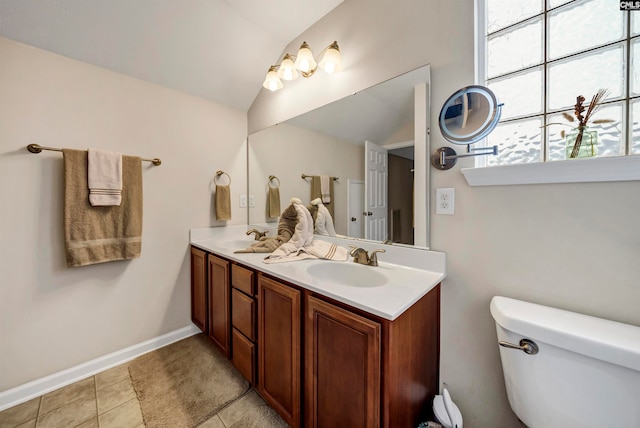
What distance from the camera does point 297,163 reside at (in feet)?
6.10

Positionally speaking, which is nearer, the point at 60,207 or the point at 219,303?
the point at 60,207

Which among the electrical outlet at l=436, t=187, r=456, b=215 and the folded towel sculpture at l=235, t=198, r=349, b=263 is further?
the folded towel sculpture at l=235, t=198, r=349, b=263

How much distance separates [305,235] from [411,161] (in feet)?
2.59

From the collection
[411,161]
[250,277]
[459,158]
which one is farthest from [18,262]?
[459,158]

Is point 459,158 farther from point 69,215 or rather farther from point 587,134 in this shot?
point 69,215

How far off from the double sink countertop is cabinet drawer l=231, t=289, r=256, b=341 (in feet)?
0.67

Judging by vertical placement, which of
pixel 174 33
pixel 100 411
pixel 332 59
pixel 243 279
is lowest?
pixel 100 411

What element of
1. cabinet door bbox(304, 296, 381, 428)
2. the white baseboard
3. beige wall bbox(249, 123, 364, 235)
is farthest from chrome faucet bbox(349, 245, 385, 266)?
the white baseboard

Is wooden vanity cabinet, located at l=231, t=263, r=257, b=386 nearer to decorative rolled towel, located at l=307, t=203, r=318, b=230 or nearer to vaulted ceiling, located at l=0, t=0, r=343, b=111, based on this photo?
decorative rolled towel, located at l=307, t=203, r=318, b=230

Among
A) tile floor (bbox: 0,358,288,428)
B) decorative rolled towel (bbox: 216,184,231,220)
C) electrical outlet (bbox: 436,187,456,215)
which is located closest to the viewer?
electrical outlet (bbox: 436,187,456,215)

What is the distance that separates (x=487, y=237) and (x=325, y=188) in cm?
97

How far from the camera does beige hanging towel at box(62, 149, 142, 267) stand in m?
1.38

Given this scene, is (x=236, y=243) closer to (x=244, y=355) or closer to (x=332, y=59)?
(x=244, y=355)

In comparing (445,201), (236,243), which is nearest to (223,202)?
(236,243)
